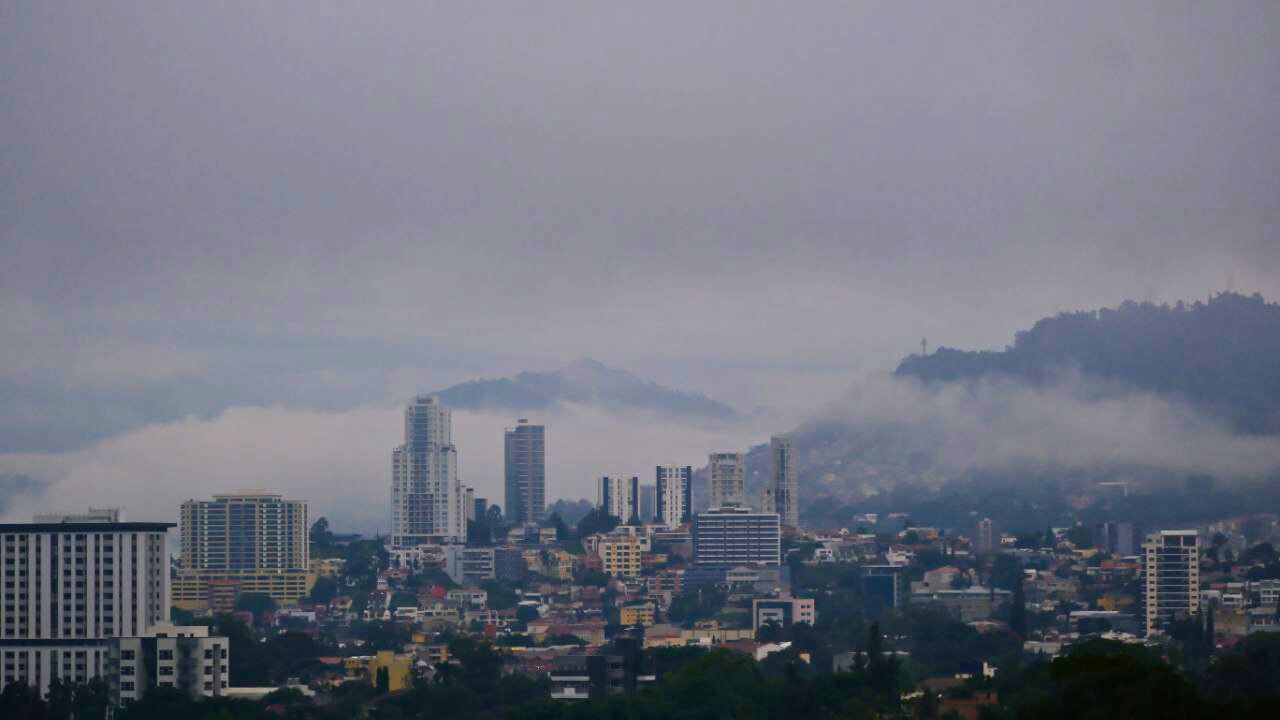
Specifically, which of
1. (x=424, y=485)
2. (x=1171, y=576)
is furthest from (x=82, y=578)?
(x=424, y=485)

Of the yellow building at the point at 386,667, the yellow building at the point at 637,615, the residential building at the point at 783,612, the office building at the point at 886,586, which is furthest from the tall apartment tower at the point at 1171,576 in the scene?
the yellow building at the point at 386,667

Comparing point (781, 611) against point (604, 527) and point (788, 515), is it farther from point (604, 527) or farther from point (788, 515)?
point (788, 515)

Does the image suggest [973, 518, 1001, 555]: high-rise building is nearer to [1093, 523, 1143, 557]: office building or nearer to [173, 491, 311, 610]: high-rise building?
[1093, 523, 1143, 557]: office building

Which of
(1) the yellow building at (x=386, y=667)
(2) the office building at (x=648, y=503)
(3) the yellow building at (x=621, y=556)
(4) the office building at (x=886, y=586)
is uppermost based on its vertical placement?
(2) the office building at (x=648, y=503)

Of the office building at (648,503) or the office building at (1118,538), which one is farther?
the office building at (648,503)

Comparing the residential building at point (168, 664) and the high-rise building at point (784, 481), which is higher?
the high-rise building at point (784, 481)

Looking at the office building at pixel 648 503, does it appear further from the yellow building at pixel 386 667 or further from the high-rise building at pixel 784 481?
the yellow building at pixel 386 667

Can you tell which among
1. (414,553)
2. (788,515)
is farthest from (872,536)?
(414,553)
